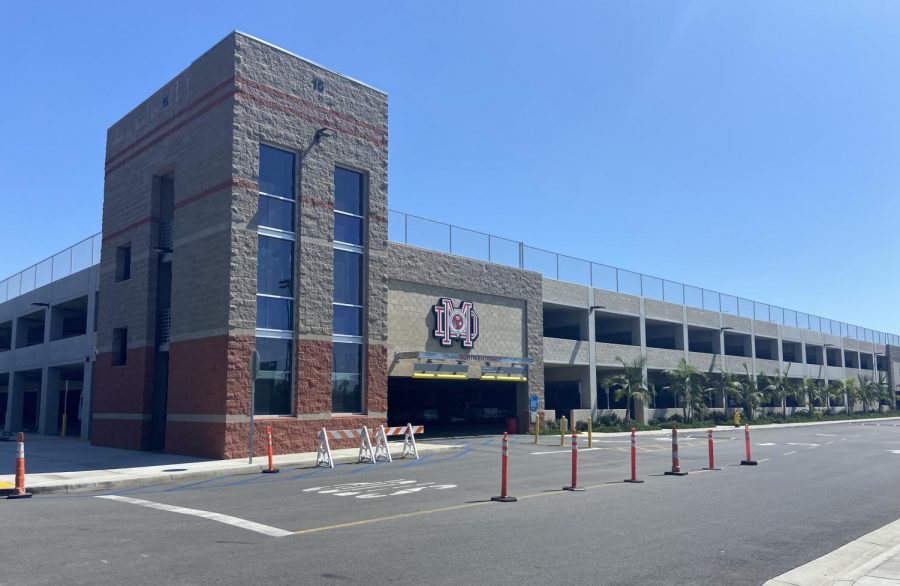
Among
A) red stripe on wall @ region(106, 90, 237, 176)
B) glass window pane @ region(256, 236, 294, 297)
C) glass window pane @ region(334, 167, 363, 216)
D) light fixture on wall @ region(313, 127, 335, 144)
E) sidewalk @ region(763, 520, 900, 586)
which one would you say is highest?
red stripe on wall @ region(106, 90, 237, 176)

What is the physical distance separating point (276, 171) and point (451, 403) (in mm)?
25665

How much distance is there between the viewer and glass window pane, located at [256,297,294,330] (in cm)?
2273

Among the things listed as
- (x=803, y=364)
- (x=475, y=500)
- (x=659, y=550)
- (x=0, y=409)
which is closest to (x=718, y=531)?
(x=659, y=550)

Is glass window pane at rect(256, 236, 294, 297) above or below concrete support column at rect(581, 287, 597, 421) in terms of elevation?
above

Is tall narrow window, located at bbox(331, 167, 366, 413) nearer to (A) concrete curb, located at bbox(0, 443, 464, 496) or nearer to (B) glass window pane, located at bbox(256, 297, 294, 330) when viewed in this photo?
(B) glass window pane, located at bbox(256, 297, 294, 330)

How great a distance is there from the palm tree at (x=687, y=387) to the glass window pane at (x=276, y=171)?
31.0m

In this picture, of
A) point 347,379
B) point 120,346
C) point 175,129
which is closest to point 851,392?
point 347,379

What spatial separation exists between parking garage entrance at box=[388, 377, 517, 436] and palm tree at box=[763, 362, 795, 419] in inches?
914

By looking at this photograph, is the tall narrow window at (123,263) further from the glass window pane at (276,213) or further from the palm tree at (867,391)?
the palm tree at (867,391)

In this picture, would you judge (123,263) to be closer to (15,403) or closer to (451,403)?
(15,403)

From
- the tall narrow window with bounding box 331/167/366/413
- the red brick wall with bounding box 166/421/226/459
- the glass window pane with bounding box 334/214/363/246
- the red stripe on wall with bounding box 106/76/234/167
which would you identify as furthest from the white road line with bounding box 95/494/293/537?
the red stripe on wall with bounding box 106/76/234/167

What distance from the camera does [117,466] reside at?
1947 cm

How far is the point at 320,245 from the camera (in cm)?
2431

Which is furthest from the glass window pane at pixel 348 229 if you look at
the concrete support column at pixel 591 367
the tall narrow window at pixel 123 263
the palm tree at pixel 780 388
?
the palm tree at pixel 780 388
